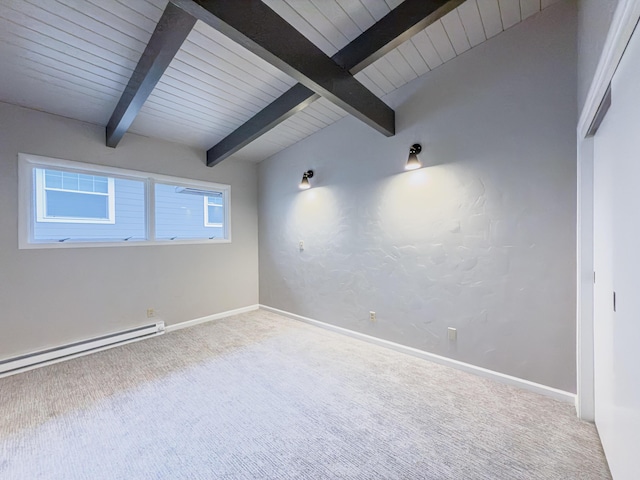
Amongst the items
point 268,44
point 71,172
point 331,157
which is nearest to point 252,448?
point 268,44

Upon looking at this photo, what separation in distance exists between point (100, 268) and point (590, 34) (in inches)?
180

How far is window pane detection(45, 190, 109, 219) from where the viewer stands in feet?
9.39

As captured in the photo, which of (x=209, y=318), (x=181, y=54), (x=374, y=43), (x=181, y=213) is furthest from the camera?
(x=209, y=318)

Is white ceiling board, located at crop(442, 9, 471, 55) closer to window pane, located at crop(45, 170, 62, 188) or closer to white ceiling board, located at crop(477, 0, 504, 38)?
white ceiling board, located at crop(477, 0, 504, 38)

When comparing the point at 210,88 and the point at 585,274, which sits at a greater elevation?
the point at 210,88

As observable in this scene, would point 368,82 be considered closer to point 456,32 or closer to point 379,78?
point 379,78

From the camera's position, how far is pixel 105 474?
146 cm

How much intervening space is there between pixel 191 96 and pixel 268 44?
1467 millimetres

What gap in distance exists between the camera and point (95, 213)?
3.15m

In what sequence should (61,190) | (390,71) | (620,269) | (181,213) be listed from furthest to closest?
(181,213), (61,190), (390,71), (620,269)

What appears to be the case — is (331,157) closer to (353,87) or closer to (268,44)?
(353,87)

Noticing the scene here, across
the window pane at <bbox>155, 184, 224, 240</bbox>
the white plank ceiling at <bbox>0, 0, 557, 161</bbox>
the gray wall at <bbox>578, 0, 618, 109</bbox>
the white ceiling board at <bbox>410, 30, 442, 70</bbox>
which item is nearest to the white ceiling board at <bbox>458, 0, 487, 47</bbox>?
the white plank ceiling at <bbox>0, 0, 557, 161</bbox>

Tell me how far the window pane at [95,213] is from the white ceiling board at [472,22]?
12.5 feet

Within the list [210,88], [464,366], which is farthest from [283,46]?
[464,366]
